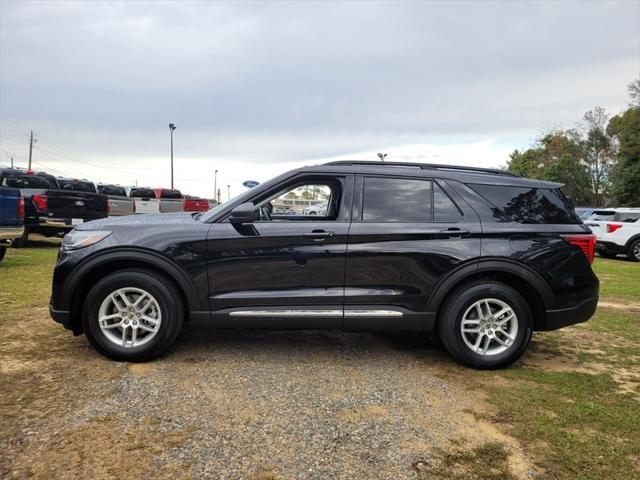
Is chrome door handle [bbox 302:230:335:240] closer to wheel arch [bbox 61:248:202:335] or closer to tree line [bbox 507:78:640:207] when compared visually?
wheel arch [bbox 61:248:202:335]

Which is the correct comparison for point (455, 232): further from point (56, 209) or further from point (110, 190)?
point (110, 190)

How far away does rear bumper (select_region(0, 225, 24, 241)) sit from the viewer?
316 inches

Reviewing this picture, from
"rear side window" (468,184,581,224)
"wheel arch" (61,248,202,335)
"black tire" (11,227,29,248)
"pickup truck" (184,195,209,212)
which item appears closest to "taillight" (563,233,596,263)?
"rear side window" (468,184,581,224)

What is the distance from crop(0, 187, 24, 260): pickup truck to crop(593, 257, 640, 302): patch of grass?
10.1m

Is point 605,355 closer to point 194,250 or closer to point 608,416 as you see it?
point 608,416

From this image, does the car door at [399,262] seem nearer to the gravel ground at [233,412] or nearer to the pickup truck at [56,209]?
the gravel ground at [233,412]

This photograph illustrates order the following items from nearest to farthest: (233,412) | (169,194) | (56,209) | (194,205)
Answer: (233,412), (56,209), (194,205), (169,194)

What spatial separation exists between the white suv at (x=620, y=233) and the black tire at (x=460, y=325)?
11.9 metres

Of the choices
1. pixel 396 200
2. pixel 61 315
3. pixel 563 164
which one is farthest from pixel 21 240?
pixel 563 164

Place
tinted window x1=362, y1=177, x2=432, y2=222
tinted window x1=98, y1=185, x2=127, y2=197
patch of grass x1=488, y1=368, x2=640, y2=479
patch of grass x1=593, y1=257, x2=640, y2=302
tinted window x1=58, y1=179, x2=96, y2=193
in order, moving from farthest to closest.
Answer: tinted window x1=98, y1=185, x2=127, y2=197
tinted window x1=58, y1=179, x2=96, y2=193
patch of grass x1=593, y1=257, x2=640, y2=302
tinted window x1=362, y1=177, x2=432, y2=222
patch of grass x1=488, y1=368, x2=640, y2=479

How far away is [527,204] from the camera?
415 centimetres

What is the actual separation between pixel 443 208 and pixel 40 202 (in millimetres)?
10593

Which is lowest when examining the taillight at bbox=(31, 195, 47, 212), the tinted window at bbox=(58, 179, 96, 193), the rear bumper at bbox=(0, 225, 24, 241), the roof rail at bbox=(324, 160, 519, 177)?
the rear bumper at bbox=(0, 225, 24, 241)

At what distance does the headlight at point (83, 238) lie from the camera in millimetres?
3924
